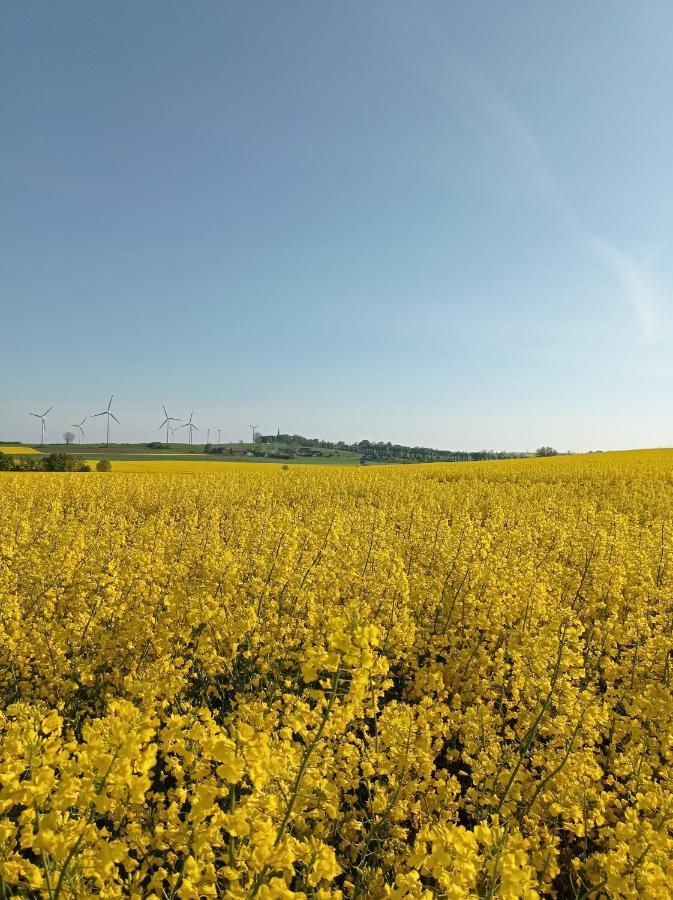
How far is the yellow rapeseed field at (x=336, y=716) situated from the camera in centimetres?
221

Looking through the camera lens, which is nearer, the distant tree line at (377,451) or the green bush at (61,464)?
the green bush at (61,464)

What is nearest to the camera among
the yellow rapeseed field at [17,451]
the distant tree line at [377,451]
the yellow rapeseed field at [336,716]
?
the yellow rapeseed field at [336,716]

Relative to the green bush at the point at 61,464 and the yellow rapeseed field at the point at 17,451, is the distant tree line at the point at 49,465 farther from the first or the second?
the yellow rapeseed field at the point at 17,451

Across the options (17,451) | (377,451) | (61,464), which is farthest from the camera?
(377,451)

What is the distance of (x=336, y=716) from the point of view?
318 centimetres

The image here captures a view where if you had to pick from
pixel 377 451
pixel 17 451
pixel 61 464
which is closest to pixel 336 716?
pixel 61 464

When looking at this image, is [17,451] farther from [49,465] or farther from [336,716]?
[336,716]

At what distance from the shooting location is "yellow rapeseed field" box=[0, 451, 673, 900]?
2209 millimetres

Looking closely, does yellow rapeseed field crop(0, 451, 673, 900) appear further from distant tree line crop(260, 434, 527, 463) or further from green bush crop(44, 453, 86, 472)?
distant tree line crop(260, 434, 527, 463)

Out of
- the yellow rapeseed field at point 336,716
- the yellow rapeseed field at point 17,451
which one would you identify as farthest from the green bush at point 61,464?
the yellow rapeseed field at point 336,716

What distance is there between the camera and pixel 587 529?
10188mm

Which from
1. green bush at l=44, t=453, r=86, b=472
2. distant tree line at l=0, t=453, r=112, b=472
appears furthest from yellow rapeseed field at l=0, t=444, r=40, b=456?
green bush at l=44, t=453, r=86, b=472

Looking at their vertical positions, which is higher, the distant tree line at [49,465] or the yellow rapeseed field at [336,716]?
the distant tree line at [49,465]

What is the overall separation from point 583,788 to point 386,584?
2988 mm
